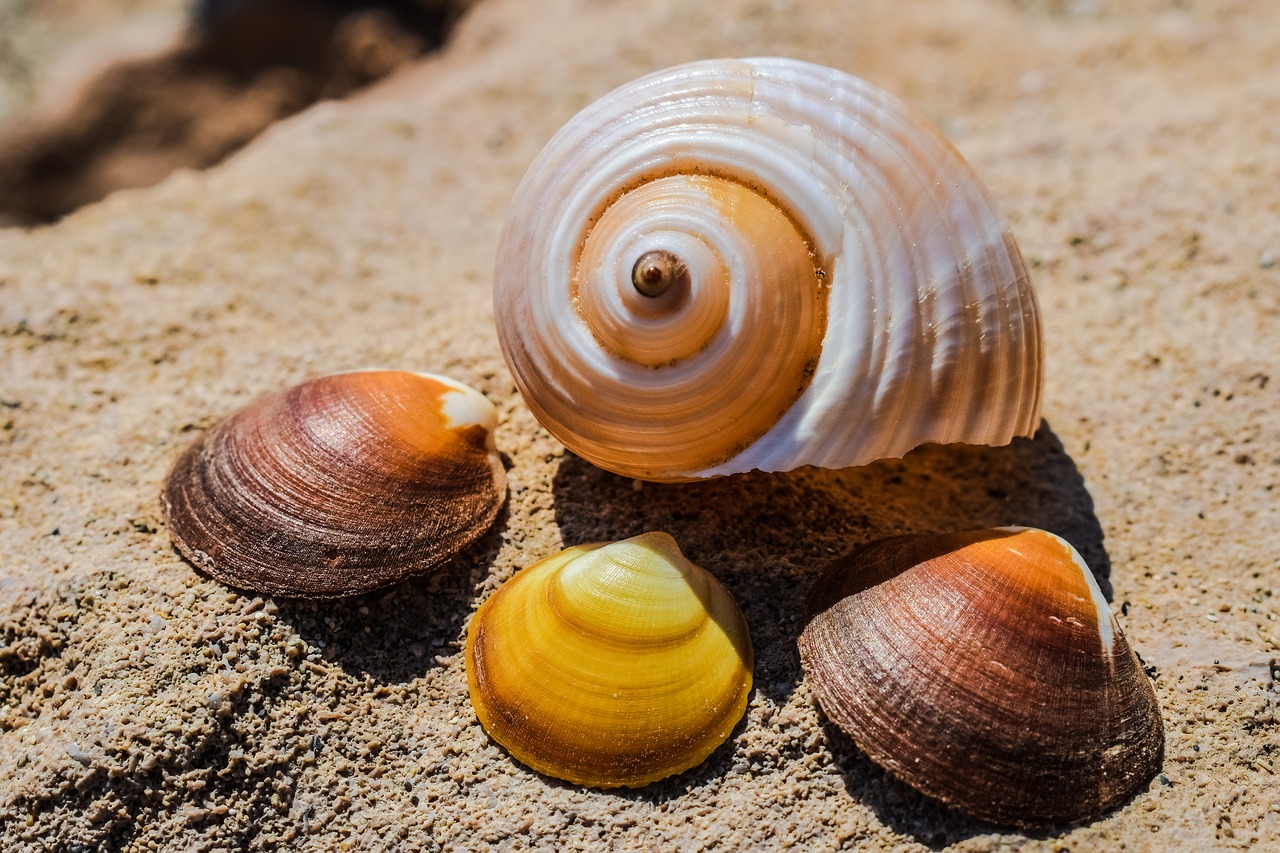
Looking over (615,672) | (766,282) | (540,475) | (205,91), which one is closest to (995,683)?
(615,672)

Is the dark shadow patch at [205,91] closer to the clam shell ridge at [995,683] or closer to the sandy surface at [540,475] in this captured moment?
the sandy surface at [540,475]

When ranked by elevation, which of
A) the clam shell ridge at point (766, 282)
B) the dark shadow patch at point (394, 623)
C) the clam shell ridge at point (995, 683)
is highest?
the clam shell ridge at point (766, 282)

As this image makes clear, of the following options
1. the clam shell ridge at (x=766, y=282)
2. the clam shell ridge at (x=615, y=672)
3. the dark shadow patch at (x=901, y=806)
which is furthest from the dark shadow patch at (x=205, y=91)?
the dark shadow patch at (x=901, y=806)

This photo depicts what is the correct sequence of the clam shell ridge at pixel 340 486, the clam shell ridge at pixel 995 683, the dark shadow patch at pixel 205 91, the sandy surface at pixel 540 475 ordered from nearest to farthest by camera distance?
1. the clam shell ridge at pixel 995 683
2. the sandy surface at pixel 540 475
3. the clam shell ridge at pixel 340 486
4. the dark shadow patch at pixel 205 91

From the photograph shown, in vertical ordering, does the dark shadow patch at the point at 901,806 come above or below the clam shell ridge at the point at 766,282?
below

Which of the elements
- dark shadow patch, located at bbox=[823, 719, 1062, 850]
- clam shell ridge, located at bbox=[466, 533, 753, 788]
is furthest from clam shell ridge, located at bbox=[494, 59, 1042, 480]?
dark shadow patch, located at bbox=[823, 719, 1062, 850]

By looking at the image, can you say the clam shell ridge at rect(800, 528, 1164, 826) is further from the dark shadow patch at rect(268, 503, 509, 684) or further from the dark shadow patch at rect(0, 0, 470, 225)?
the dark shadow patch at rect(0, 0, 470, 225)

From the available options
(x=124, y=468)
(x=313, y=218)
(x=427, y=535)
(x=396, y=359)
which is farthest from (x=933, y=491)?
(x=313, y=218)
